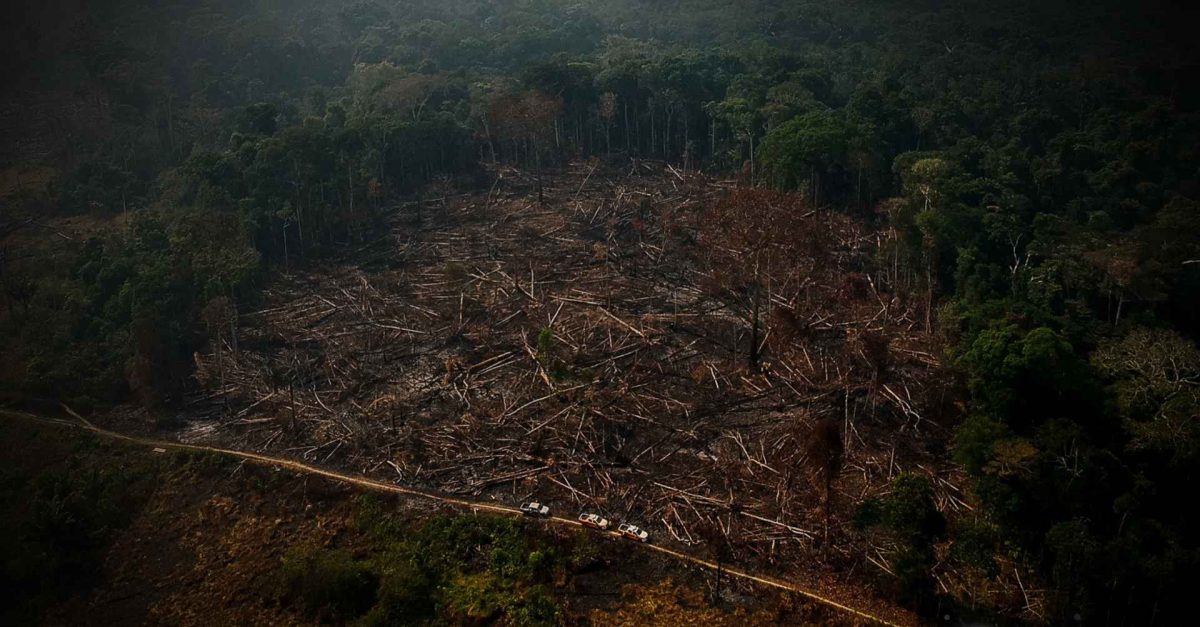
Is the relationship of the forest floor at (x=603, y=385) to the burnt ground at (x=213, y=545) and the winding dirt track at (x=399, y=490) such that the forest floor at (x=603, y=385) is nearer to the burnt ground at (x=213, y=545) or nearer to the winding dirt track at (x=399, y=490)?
the winding dirt track at (x=399, y=490)

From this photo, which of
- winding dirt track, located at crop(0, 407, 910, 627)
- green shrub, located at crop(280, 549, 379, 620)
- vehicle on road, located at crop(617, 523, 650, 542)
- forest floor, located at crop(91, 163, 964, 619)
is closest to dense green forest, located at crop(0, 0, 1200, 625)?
winding dirt track, located at crop(0, 407, 910, 627)

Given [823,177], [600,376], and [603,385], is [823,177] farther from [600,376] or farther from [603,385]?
[603,385]

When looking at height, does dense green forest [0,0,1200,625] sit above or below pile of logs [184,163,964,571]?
above

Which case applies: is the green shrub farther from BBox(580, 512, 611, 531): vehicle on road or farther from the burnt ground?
BBox(580, 512, 611, 531): vehicle on road

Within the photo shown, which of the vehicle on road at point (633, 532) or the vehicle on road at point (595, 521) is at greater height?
the vehicle on road at point (595, 521)

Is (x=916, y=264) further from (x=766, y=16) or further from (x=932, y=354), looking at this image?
(x=766, y=16)

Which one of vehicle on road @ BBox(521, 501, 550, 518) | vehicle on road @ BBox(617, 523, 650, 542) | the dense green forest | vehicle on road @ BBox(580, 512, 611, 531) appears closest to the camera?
the dense green forest

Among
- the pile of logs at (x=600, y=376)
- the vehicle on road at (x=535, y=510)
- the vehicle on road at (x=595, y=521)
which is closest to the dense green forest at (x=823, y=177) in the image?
the pile of logs at (x=600, y=376)
